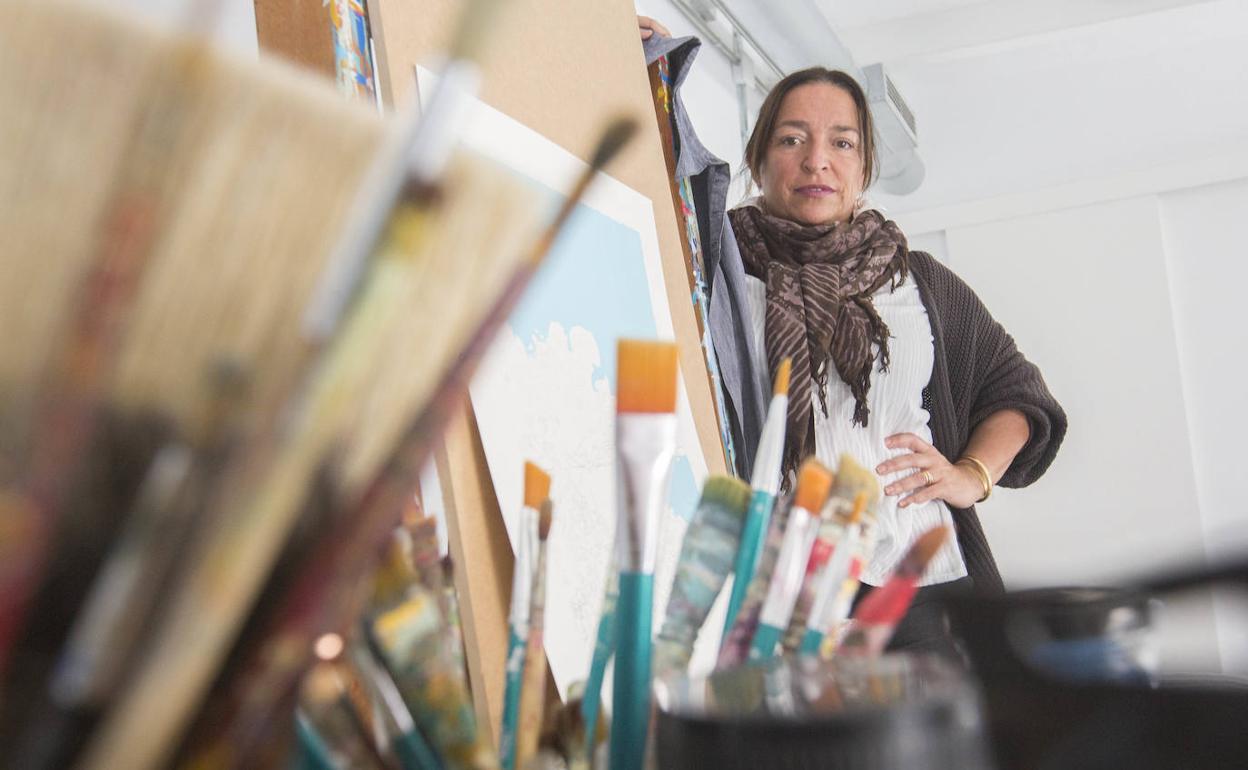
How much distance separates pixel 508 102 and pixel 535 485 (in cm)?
49

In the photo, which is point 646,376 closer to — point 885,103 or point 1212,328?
point 885,103

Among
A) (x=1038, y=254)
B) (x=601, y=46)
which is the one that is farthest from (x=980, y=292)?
A: (x=601, y=46)

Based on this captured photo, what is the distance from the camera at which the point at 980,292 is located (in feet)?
15.6

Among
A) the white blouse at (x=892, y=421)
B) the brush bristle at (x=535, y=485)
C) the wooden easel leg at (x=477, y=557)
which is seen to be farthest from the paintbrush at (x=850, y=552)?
the white blouse at (x=892, y=421)

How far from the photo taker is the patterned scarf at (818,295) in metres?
1.47

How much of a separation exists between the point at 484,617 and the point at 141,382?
46 centimetres

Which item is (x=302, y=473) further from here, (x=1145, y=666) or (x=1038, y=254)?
(x=1038, y=254)

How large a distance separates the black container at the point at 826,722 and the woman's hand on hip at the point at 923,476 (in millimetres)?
1185

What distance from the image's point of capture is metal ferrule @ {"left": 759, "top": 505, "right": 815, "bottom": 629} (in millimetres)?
310

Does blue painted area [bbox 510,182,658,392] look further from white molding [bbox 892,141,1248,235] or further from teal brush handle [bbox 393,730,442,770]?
white molding [bbox 892,141,1248,235]

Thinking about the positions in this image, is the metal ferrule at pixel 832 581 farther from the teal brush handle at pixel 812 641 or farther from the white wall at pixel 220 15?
the white wall at pixel 220 15

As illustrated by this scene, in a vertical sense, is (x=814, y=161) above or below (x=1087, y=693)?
above

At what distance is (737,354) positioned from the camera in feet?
4.36

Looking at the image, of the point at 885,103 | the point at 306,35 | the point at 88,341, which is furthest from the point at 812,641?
the point at 885,103
